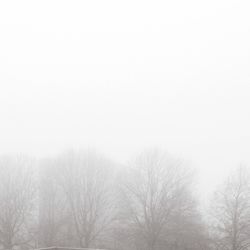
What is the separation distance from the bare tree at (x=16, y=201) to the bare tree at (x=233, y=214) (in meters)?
18.9

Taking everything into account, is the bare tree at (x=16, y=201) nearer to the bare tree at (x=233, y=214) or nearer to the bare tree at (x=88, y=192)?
the bare tree at (x=88, y=192)

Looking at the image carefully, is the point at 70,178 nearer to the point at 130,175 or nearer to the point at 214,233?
the point at 130,175

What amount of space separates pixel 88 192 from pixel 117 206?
372 centimetres

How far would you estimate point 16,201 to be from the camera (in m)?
46.3

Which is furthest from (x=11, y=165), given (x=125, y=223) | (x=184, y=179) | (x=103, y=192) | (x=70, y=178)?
(x=184, y=179)

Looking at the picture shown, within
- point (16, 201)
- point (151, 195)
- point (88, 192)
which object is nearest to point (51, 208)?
point (16, 201)

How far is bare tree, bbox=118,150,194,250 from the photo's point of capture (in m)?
40.3

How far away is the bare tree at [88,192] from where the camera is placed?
43.2m

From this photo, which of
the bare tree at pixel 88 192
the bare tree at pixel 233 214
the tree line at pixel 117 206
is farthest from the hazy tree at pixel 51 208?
the bare tree at pixel 233 214

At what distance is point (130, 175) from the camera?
45.3 m

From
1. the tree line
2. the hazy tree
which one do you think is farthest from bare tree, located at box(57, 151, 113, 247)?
the hazy tree

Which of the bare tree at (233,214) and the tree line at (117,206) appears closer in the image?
the bare tree at (233,214)

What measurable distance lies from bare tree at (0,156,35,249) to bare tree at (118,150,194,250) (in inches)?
426

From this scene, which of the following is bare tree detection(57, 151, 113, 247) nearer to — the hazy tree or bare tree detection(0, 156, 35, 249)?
the hazy tree
